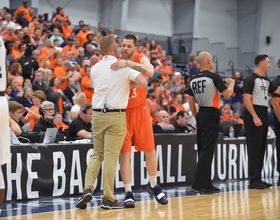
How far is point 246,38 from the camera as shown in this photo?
28750 mm

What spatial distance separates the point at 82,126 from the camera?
8.87m

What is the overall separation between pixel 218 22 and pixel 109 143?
2361 centimetres

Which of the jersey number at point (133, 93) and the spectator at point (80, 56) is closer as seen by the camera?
the jersey number at point (133, 93)

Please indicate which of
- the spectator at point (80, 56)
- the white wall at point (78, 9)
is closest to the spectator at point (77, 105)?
the spectator at point (80, 56)

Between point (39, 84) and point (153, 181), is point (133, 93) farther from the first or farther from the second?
point (39, 84)

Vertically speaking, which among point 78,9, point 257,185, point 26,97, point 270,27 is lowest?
point 257,185

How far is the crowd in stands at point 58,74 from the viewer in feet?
36.2

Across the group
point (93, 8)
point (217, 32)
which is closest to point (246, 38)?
point (217, 32)

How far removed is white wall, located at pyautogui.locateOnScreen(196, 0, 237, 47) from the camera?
27.9 metres

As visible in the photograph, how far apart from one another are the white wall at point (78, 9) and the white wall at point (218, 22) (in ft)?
20.1

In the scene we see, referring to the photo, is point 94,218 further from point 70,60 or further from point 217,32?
point 217,32

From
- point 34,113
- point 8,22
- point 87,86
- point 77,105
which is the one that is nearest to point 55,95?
point 77,105

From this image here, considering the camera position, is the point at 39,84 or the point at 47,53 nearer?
the point at 39,84

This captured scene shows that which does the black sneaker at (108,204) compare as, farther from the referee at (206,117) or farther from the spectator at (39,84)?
the spectator at (39,84)
